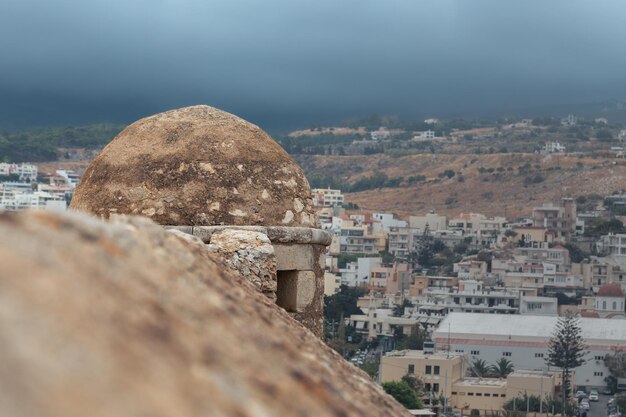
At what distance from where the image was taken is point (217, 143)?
288 inches

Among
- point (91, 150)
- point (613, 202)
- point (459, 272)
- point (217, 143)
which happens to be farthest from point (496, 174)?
point (217, 143)

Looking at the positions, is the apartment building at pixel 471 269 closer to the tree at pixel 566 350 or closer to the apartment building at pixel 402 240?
the apartment building at pixel 402 240

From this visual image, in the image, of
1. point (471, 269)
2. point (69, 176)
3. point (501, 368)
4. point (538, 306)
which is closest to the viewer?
point (501, 368)

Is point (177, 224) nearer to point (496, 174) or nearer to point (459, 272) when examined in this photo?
point (459, 272)

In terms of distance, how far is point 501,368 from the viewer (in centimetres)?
6912

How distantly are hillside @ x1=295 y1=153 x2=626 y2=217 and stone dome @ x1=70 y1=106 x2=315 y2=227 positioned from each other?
345ft

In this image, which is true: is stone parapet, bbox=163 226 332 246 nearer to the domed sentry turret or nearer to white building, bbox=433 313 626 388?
the domed sentry turret

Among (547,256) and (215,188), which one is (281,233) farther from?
(547,256)

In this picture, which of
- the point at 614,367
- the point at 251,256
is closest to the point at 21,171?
the point at 614,367

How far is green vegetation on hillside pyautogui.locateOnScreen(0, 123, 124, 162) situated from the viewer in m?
126

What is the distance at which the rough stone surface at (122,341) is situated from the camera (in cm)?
135

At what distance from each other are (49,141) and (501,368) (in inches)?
2903

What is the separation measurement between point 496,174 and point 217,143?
357 feet

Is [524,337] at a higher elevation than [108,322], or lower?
lower
